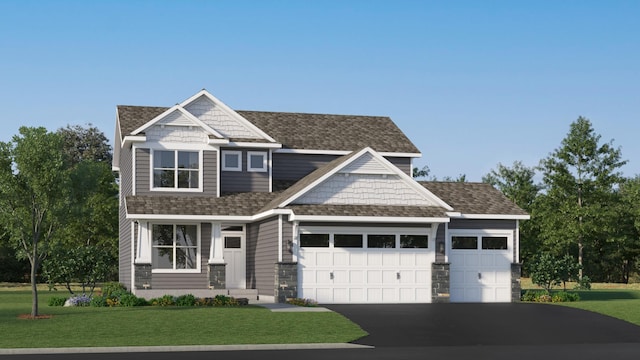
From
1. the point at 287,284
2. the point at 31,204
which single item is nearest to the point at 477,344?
the point at 287,284

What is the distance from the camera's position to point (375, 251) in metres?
33.7

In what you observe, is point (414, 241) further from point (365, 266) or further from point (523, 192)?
point (523, 192)

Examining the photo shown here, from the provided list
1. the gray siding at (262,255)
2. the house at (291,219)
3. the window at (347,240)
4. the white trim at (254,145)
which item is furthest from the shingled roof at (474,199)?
the gray siding at (262,255)

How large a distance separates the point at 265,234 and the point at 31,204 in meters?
10.3

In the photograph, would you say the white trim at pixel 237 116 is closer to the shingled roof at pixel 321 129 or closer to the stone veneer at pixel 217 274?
the shingled roof at pixel 321 129

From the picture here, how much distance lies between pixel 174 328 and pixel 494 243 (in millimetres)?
16725

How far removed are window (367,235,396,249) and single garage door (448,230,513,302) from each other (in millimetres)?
2729

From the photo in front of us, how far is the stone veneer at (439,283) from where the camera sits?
3397cm

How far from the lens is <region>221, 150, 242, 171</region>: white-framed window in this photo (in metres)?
39.2

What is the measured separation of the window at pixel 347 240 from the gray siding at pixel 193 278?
627 centimetres

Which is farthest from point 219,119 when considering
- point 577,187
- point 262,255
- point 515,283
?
point 577,187

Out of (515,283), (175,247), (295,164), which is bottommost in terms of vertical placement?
(515,283)

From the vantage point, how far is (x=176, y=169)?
37812mm

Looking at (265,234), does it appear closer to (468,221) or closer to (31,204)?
(468,221)
